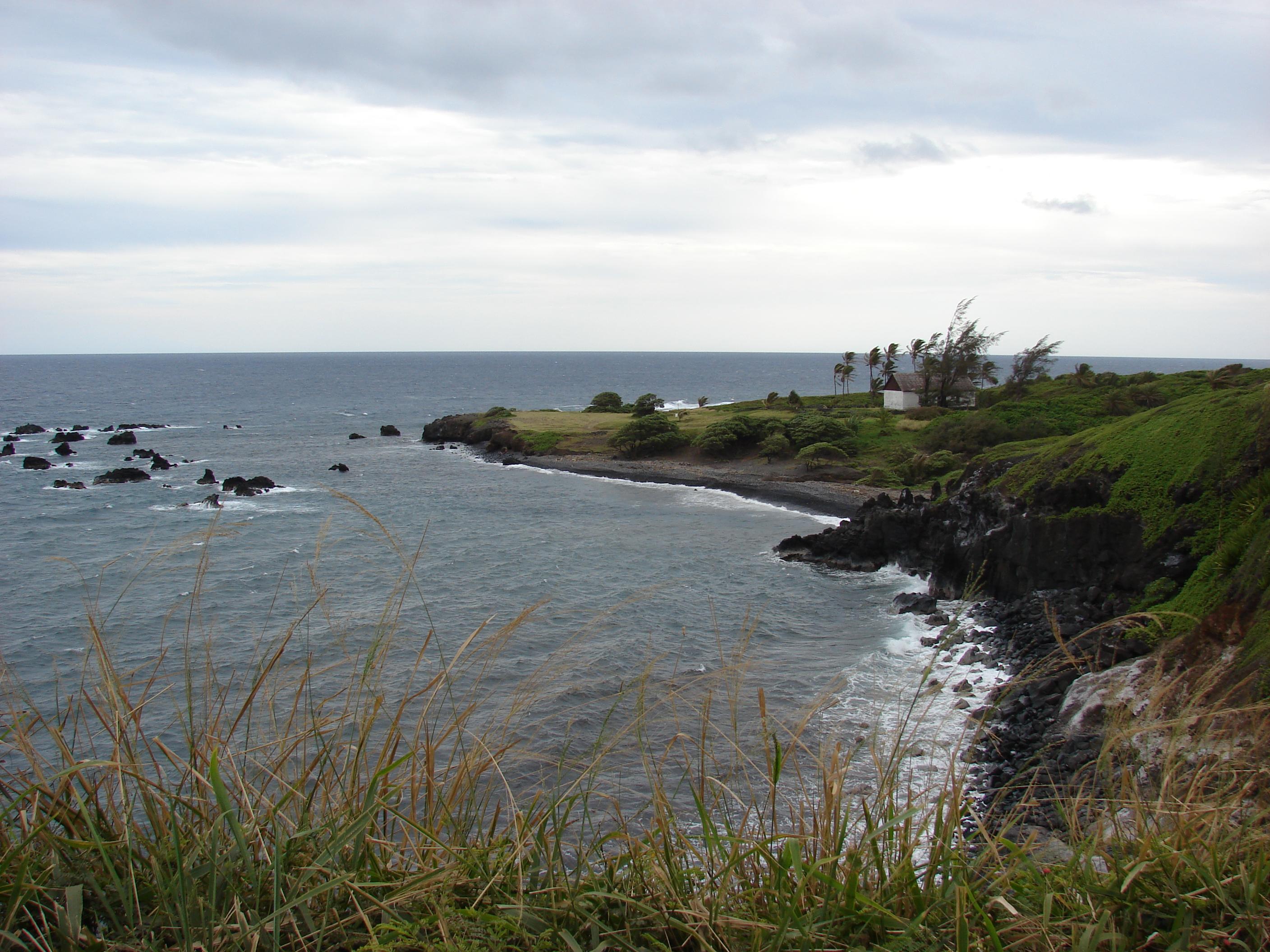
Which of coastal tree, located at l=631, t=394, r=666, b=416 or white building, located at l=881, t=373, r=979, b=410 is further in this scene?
coastal tree, located at l=631, t=394, r=666, b=416

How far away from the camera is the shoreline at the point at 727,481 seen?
44.5 metres

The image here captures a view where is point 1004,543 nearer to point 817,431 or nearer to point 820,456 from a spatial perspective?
point 820,456

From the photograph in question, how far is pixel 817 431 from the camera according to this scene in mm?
54469

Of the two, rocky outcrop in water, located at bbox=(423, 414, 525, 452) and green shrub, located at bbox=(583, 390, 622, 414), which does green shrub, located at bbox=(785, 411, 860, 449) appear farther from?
green shrub, located at bbox=(583, 390, 622, 414)

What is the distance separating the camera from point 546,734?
15.3 meters

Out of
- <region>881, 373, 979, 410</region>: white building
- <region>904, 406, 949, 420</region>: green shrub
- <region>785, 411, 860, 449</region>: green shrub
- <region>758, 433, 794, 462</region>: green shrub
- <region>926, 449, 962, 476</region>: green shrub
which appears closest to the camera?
<region>926, 449, 962, 476</region>: green shrub

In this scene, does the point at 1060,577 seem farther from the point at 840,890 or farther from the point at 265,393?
the point at 265,393

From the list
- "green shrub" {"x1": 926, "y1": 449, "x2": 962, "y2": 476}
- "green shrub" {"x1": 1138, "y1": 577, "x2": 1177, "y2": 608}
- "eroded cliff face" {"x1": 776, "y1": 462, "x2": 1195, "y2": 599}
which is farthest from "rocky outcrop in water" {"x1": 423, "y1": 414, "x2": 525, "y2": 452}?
"green shrub" {"x1": 1138, "y1": 577, "x2": 1177, "y2": 608}

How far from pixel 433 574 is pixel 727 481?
25.6 m

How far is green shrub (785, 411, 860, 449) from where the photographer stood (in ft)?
178

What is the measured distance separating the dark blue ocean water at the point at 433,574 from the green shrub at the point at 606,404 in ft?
74.7

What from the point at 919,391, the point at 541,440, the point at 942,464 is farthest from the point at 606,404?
the point at 942,464

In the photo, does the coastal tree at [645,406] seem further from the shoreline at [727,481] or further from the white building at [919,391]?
the white building at [919,391]

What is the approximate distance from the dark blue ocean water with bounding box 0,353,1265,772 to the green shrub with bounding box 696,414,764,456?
7.69 meters
